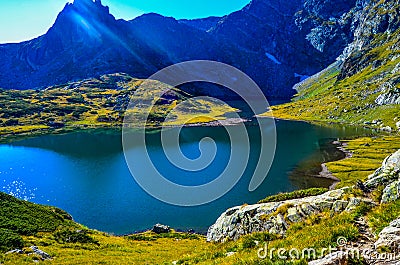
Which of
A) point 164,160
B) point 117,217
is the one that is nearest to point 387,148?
point 164,160

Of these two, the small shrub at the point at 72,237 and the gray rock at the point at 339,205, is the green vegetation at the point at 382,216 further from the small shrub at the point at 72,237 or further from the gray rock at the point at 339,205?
the small shrub at the point at 72,237

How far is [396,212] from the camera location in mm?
12289

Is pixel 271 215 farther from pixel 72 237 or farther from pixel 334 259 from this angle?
pixel 72 237

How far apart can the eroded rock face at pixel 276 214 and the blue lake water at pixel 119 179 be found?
48621 millimetres

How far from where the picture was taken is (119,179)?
4306 inches

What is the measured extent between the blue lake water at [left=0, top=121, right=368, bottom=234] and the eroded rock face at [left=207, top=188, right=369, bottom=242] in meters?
48.6

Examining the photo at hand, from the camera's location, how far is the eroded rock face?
60.8 feet

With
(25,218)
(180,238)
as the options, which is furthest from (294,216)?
(180,238)

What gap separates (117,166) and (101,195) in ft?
124

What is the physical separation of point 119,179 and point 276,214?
96352 millimetres

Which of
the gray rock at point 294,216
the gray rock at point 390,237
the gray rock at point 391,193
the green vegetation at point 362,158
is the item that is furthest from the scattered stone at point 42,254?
the green vegetation at point 362,158

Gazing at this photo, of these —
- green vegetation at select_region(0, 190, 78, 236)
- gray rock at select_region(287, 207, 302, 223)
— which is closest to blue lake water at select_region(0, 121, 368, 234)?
green vegetation at select_region(0, 190, 78, 236)

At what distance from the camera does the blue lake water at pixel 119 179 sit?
7644cm

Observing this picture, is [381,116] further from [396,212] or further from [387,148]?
[396,212]
